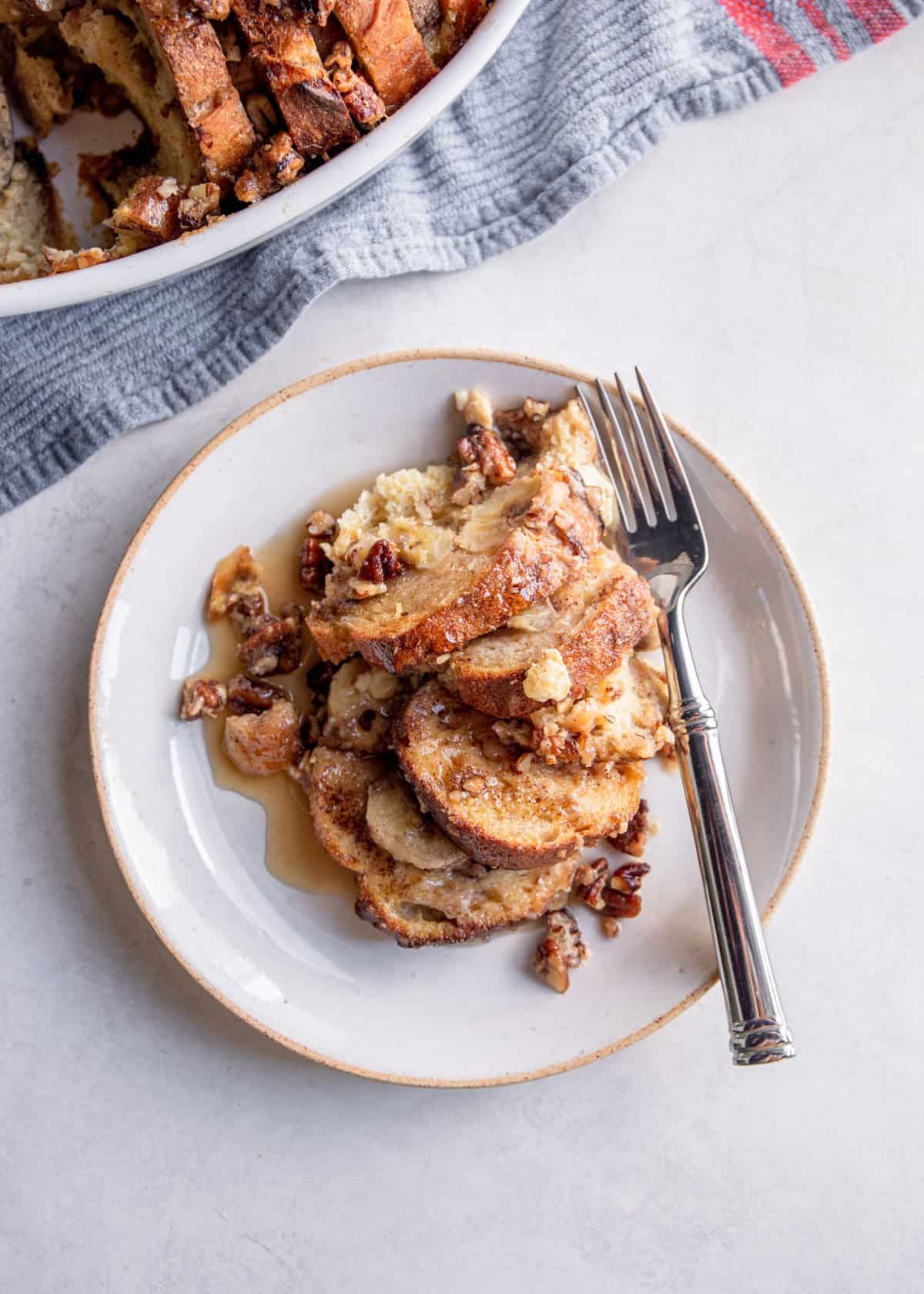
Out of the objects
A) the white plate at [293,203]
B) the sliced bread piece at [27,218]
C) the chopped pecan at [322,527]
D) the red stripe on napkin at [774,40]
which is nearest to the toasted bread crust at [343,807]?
the chopped pecan at [322,527]

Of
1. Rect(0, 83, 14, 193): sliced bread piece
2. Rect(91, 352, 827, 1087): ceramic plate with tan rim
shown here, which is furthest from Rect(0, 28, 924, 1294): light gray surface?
Rect(0, 83, 14, 193): sliced bread piece

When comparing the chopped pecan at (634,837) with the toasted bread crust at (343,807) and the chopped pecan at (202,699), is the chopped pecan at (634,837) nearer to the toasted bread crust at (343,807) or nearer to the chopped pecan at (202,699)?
the toasted bread crust at (343,807)

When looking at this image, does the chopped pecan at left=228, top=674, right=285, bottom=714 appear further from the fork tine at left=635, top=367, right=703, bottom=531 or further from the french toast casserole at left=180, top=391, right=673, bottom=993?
the fork tine at left=635, top=367, right=703, bottom=531

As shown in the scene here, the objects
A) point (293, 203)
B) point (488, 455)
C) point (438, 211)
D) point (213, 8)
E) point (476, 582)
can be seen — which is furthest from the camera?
point (438, 211)

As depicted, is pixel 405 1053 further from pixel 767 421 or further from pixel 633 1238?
pixel 767 421

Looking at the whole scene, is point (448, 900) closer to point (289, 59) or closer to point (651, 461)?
point (651, 461)

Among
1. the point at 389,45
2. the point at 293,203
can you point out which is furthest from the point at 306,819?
the point at 389,45
